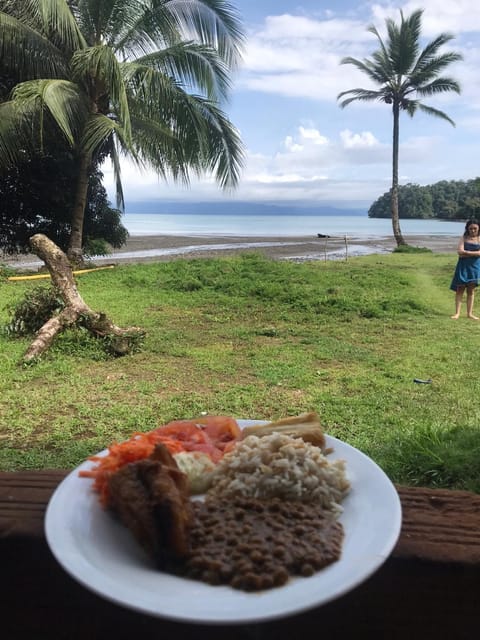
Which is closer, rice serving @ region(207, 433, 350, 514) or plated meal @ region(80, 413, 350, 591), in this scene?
plated meal @ region(80, 413, 350, 591)

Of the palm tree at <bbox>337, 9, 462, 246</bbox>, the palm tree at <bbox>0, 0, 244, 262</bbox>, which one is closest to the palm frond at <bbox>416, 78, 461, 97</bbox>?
the palm tree at <bbox>337, 9, 462, 246</bbox>

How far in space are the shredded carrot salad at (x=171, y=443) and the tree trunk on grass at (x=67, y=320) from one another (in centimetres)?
440

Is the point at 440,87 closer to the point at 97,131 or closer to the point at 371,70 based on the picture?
the point at 371,70

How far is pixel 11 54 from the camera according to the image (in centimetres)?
1124

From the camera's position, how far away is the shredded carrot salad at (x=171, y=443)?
1.07 meters

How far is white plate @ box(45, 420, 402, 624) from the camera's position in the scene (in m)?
0.76

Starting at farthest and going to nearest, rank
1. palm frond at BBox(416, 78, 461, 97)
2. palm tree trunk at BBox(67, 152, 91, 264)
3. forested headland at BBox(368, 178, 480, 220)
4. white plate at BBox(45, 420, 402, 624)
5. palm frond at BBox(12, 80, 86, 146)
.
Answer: forested headland at BBox(368, 178, 480, 220)
palm frond at BBox(416, 78, 461, 97)
palm tree trunk at BBox(67, 152, 91, 264)
palm frond at BBox(12, 80, 86, 146)
white plate at BBox(45, 420, 402, 624)

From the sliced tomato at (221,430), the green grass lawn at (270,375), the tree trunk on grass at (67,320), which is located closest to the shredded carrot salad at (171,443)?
the sliced tomato at (221,430)

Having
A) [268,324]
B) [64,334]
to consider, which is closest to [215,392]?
[64,334]

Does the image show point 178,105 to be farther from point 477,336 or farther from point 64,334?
point 477,336

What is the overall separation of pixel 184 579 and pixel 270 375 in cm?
418

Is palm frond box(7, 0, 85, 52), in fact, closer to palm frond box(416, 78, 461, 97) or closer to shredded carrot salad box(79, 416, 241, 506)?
shredded carrot salad box(79, 416, 241, 506)

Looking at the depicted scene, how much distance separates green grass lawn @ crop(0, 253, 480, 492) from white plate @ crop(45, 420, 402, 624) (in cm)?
199

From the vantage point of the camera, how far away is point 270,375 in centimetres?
501
